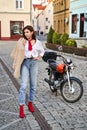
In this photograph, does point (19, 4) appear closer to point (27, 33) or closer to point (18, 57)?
point (27, 33)

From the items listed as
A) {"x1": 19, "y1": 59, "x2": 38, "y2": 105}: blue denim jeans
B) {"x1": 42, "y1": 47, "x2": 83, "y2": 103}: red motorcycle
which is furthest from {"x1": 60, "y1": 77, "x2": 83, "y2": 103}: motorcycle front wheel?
{"x1": 19, "y1": 59, "x2": 38, "y2": 105}: blue denim jeans

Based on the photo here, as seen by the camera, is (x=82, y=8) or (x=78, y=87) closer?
(x=78, y=87)

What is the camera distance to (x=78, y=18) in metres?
38.6

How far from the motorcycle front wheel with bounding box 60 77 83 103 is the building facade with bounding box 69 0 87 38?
27.0 metres

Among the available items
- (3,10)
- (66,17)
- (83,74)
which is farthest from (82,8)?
(83,74)

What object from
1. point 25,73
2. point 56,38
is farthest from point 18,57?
point 56,38

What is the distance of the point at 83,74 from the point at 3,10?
3657 centimetres

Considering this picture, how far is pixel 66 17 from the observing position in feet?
153

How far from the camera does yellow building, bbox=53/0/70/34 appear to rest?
46.2 metres

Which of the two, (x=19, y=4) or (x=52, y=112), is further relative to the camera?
(x=19, y=4)

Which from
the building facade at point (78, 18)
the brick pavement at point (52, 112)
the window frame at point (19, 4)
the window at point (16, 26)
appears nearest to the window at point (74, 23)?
the building facade at point (78, 18)

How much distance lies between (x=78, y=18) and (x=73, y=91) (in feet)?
101

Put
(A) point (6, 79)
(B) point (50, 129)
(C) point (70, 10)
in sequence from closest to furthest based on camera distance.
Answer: (B) point (50, 129)
(A) point (6, 79)
(C) point (70, 10)

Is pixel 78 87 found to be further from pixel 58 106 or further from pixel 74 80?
pixel 58 106
